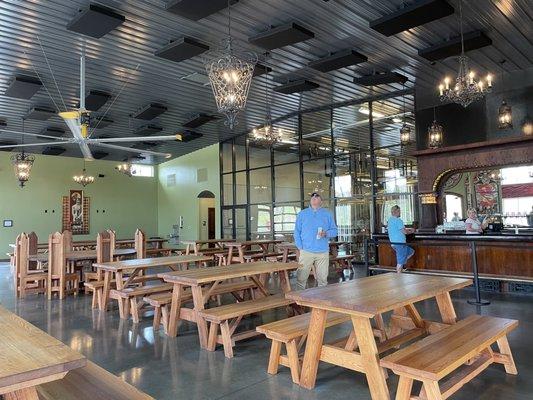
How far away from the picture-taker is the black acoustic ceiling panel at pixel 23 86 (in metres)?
7.14

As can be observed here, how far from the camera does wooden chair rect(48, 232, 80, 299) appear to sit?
6730mm

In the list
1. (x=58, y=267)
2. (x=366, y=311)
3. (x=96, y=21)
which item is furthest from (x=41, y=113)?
(x=366, y=311)

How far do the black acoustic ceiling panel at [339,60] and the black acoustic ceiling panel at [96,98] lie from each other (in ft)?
14.3

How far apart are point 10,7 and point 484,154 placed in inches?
324

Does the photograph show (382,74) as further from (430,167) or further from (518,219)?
(518,219)

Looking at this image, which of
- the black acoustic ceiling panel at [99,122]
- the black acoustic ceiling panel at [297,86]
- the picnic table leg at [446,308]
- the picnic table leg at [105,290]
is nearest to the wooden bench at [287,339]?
the picnic table leg at [446,308]

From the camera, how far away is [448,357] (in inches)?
93.9

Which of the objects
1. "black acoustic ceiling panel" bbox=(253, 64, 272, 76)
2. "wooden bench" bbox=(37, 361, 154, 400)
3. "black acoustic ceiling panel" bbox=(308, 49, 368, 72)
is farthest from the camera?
"black acoustic ceiling panel" bbox=(253, 64, 272, 76)

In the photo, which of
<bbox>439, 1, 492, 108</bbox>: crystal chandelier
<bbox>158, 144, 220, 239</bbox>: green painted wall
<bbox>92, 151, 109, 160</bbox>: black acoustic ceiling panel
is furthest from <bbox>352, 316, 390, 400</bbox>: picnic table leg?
<bbox>92, 151, 109, 160</bbox>: black acoustic ceiling panel

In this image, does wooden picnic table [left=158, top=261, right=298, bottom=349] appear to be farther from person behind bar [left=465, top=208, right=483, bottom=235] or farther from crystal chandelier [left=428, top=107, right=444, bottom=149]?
crystal chandelier [left=428, top=107, right=444, bottom=149]

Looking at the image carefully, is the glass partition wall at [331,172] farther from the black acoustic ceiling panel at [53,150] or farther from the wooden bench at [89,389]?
the wooden bench at [89,389]

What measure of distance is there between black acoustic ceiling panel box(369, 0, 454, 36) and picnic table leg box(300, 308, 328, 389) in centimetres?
416

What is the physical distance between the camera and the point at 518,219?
941 centimetres

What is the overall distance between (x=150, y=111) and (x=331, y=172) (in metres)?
5.10
